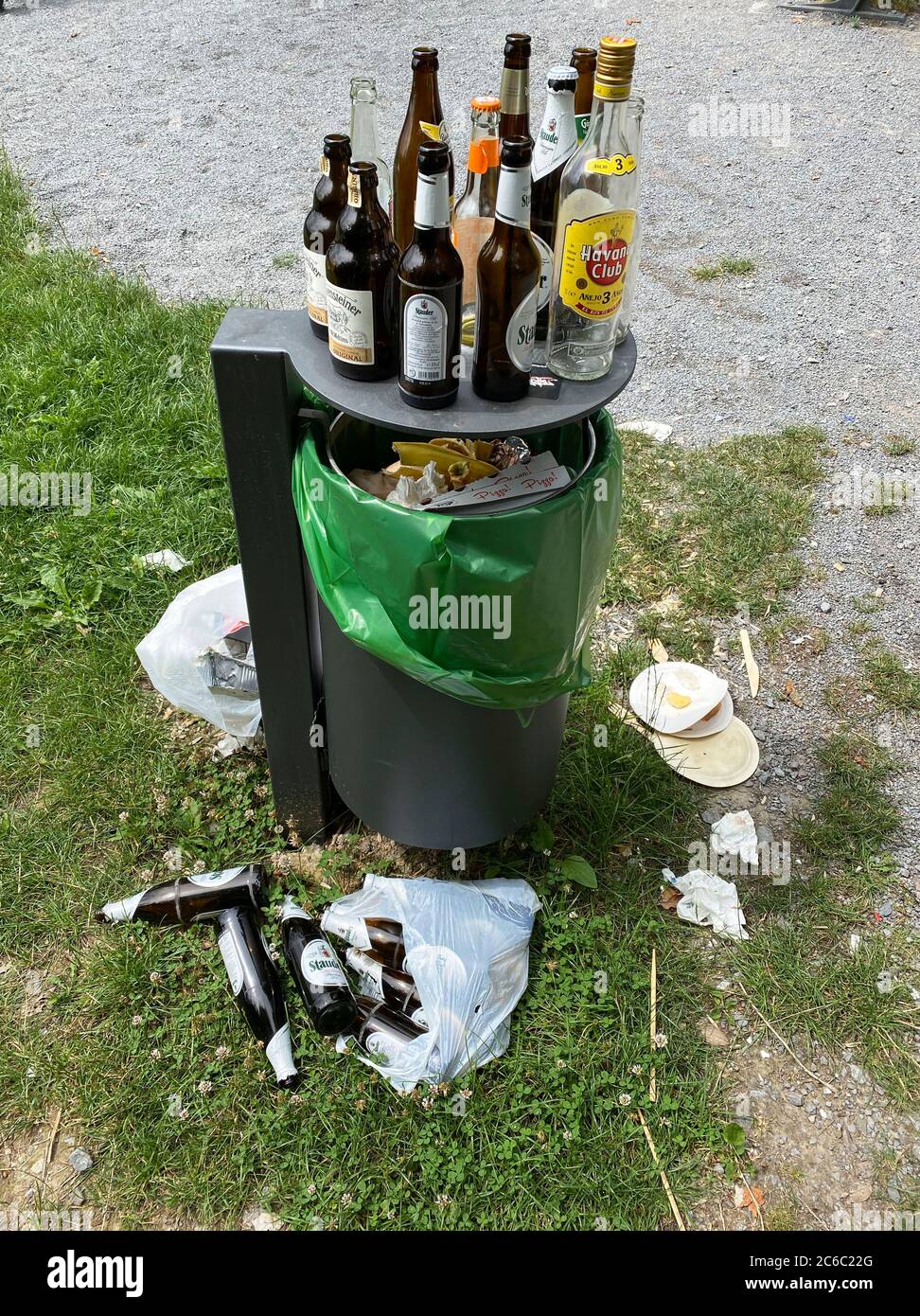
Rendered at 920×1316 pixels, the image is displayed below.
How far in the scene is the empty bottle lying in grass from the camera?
2187mm

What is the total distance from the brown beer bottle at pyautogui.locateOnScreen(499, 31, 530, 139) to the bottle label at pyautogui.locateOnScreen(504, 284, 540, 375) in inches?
12.0

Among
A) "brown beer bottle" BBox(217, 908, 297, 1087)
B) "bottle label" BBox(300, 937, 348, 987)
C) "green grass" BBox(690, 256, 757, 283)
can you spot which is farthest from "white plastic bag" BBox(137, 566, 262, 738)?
"green grass" BBox(690, 256, 757, 283)

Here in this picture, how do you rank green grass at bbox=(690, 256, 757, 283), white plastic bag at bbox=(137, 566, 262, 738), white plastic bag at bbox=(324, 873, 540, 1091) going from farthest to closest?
green grass at bbox=(690, 256, 757, 283)
white plastic bag at bbox=(137, 566, 262, 738)
white plastic bag at bbox=(324, 873, 540, 1091)

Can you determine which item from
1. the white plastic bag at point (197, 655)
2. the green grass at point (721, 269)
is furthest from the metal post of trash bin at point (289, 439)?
the green grass at point (721, 269)

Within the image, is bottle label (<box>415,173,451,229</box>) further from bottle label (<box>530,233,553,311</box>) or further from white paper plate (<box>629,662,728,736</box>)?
white paper plate (<box>629,662,728,736</box>)

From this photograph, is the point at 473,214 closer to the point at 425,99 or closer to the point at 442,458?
the point at 425,99

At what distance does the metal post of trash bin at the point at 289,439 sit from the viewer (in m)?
1.78

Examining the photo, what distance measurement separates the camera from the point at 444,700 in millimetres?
2035

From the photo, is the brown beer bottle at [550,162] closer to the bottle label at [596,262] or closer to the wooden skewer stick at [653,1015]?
the bottle label at [596,262]

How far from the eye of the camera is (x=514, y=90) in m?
1.79

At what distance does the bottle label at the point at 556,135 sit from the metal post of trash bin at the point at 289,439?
38cm

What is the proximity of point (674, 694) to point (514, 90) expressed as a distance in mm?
1751
